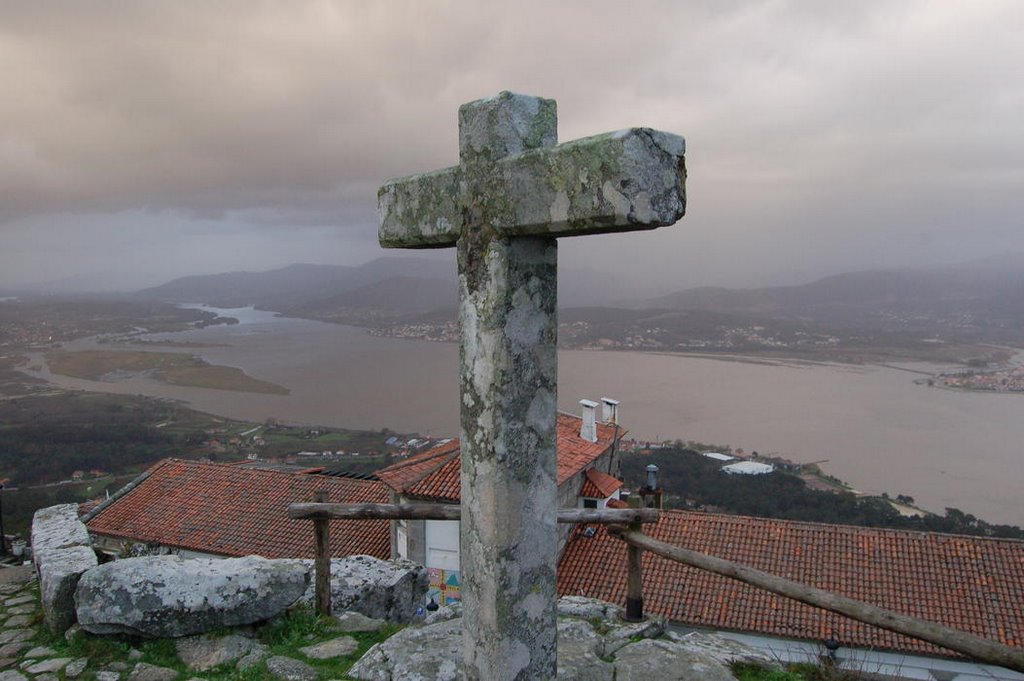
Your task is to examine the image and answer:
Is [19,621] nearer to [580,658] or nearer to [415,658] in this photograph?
[415,658]

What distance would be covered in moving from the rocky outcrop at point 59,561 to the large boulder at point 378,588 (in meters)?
1.39

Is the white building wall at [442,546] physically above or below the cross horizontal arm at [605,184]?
below

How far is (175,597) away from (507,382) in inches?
106

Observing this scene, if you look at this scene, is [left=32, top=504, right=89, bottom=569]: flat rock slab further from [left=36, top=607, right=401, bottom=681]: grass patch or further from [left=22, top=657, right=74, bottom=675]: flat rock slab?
[left=22, top=657, right=74, bottom=675]: flat rock slab

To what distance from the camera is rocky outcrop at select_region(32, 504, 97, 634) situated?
396 centimetres

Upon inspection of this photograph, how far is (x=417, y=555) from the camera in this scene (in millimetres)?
13633

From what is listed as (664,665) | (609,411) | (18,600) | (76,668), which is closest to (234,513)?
(609,411)

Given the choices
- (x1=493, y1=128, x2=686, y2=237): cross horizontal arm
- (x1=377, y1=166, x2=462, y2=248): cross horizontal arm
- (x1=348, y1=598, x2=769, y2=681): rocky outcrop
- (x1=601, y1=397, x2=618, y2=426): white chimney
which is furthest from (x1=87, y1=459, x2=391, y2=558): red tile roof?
(x1=493, y1=128, x2=686, y2=237): cross horizontal arm

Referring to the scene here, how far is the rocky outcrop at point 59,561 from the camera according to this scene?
396 cm

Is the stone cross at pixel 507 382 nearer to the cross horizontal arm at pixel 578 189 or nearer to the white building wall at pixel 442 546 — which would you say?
the cross horizontal arm at pixel 578 189

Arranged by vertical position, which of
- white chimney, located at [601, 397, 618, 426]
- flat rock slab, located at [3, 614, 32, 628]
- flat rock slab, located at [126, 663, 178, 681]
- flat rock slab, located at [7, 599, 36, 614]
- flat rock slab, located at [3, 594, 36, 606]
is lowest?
white chimney, located at [601, 397, 618, 426]

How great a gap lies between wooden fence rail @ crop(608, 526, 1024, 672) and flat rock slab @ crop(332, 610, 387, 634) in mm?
1783

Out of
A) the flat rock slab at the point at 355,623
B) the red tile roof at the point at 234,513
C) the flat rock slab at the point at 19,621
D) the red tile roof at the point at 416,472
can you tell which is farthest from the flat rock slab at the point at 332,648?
the red tile roof at the point at 234,513

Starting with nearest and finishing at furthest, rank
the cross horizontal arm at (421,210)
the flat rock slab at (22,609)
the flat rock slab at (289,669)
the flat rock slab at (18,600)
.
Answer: the cross horizontal arm at (421,210) → the flat rock slab at (289,669) → the flat rock slab at (22,609) → the flat rock slab at (18,600)
